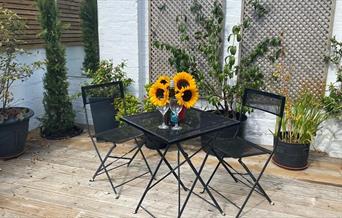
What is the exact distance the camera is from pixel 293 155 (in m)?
3.24

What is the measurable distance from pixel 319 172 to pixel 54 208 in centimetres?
259

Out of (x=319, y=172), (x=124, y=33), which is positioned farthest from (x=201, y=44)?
(x=319, y=172)

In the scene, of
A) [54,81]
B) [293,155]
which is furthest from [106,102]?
[293,155]

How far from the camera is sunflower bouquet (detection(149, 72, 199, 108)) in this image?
7.24ft

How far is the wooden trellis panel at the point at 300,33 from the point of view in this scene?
11.5ft

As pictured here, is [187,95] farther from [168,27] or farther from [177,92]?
[168,27]

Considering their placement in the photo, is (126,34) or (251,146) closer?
(251,146)

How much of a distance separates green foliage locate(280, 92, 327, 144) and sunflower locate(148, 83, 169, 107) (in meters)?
1.73

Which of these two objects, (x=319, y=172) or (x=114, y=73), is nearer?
(x=319, y=172)

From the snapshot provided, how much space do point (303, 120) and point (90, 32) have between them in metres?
3.50

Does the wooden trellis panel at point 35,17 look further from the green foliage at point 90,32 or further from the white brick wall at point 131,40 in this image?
the white brick wall at point 131,40

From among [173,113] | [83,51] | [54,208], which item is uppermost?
[83,51]

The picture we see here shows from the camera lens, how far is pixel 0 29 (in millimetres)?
3258

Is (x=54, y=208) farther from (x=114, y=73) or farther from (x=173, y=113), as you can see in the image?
(x=114, y=73)
